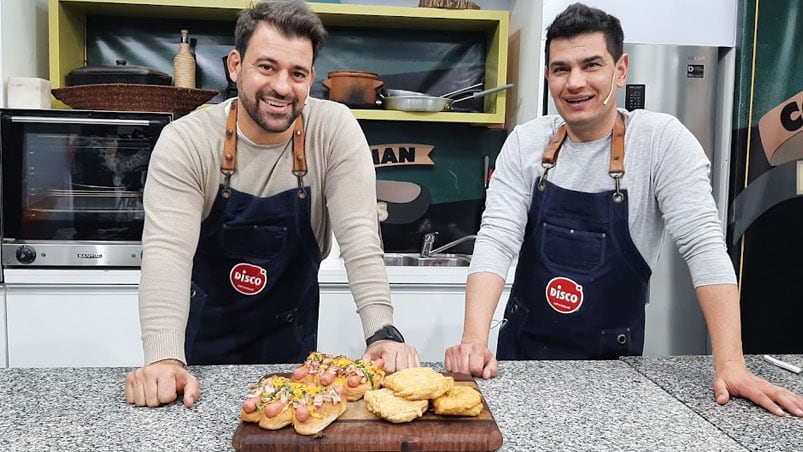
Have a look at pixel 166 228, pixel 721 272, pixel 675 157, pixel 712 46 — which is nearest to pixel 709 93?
pixel 712 46

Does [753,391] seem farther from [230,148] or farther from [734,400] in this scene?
[230,148]

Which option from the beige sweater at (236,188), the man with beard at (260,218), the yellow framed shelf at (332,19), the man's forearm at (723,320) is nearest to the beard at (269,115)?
the man with beard at (260,218)

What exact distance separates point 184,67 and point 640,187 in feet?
6.54

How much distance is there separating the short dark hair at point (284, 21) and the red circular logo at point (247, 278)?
0.54 m

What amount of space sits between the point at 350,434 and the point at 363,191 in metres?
0.75

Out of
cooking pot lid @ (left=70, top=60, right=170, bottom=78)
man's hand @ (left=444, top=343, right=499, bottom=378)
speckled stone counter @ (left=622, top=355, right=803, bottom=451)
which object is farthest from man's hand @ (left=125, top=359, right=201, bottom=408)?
cooking pot lid @ (left=70, top=60, right=170, bottom=78)

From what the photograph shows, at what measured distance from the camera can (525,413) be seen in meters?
1.10

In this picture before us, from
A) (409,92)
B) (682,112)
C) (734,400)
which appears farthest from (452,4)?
(734,400)

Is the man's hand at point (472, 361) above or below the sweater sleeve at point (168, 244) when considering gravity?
below

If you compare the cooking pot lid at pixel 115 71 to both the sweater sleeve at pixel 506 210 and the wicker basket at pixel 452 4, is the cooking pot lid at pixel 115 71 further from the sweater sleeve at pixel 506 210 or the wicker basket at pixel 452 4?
the sweater sleeve at pixel 506 210

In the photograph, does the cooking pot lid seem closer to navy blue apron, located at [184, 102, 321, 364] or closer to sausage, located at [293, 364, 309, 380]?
navy blue apron, located at [184, 102, 321, 364]

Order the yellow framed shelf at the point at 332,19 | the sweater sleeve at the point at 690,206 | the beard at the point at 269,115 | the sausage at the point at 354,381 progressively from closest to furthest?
the sausage at the point at 354,381
the sweater sleeve at the point at 690,206
the beard at the point at 269,115
the yellow framed shelf at the point at 332,19

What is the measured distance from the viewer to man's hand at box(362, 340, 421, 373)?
1.28 metres

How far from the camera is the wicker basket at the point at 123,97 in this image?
8.04 ft
